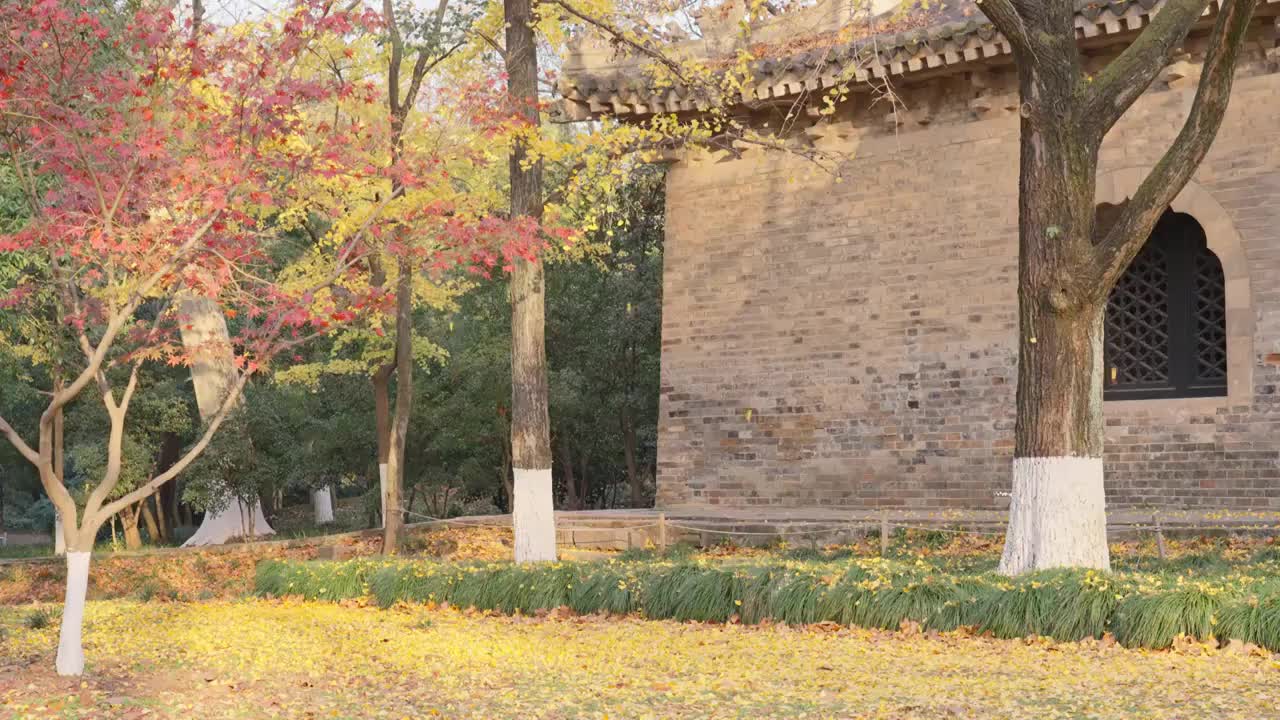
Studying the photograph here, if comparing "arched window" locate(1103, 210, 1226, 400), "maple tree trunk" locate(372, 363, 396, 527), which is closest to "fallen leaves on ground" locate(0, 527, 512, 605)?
"maple tree trunk" locate(372, 363, 396, 527)

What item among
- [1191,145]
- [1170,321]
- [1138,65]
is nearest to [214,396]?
[1170,321]

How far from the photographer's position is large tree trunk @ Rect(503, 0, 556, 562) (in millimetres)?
11195

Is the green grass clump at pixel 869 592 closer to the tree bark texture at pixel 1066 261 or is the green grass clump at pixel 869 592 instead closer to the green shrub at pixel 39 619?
the tree bark texture at pixel 1066 261

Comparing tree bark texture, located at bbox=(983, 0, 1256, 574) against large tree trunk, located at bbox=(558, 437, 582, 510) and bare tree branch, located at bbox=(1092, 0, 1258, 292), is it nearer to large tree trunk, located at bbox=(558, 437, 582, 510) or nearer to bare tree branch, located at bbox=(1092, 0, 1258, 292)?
bare tree branch, located at bbox=(1092, 0, 1258, 292)

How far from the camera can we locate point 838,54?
14375 mm

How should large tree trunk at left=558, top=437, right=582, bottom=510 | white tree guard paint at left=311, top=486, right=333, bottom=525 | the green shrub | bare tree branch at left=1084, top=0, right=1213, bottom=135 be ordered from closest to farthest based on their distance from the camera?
1. bare tree branch at left=1084, top=0, right=1213, bottom=135
2. the green shrub
3. large tree trunk at left=558, top=437, right=582, bottom=510
4. white tree guard paint at left=311, top=486, right=333, bottom=525

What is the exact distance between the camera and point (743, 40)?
1594cm

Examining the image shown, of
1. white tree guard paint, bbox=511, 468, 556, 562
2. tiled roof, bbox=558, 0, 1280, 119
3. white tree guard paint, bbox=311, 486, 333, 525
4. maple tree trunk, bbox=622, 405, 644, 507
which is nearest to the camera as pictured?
white tree guard paint, bbox=511, 468, 556, 562

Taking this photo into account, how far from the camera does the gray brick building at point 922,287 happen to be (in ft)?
43.0

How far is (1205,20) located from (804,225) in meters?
4.82

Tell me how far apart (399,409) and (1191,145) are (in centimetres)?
928

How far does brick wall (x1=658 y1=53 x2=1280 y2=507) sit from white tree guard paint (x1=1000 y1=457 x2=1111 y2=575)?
Answer: 4.89 m

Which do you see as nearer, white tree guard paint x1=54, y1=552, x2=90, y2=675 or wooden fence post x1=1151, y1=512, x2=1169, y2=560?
white tree guard paint x1=54, y1=552, x2=90, y2=675

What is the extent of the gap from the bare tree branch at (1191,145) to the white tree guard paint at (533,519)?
493 centimetres
